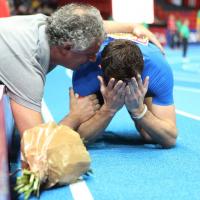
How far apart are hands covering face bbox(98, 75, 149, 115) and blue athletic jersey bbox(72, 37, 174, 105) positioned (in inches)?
8.2

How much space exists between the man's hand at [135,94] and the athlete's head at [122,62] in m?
0.06

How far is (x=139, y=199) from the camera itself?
2854 mm

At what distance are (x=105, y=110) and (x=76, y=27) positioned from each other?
727 mm

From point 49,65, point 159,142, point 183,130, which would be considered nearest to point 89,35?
point 49,65

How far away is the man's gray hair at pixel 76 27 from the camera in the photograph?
330cm

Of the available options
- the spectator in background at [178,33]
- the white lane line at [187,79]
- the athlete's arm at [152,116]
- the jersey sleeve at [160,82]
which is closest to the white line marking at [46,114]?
the athlete's arm at [152,116]

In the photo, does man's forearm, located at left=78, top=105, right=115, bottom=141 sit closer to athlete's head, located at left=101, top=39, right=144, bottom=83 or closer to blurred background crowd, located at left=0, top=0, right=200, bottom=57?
athlete's head, located at left=101, top=39, right=144, bottom=83

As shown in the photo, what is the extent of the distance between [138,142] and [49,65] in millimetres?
1174

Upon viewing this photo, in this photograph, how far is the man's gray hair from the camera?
330cm

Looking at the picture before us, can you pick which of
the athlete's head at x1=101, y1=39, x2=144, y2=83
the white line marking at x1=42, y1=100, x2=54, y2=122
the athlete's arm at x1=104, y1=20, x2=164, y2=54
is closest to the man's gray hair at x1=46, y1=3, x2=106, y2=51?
the athlete's head at x1=101, y1=39, x2=144, y2=83

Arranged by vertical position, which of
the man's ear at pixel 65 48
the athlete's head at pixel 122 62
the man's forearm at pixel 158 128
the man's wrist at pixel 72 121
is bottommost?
the man's forearm at pixel 158 128

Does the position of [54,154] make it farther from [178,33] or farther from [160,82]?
[178,33]

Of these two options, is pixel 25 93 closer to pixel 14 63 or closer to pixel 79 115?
pixel 14 63

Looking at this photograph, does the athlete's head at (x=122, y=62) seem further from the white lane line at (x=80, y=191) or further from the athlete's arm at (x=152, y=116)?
the white lane line at (x=80, y=191)
